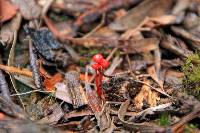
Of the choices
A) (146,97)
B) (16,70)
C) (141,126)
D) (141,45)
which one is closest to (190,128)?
(141,126)

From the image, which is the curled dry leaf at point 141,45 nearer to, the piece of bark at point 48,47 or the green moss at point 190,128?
the piece of bark at point 48,47

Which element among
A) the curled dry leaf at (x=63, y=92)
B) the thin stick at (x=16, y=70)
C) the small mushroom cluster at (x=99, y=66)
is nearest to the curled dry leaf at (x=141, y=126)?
the small mushroom cluster at (x=99, y=66)

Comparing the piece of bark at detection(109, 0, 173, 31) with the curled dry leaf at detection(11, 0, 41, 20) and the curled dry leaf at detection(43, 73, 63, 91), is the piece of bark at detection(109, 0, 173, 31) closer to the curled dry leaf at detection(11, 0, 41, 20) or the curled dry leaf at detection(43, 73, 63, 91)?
the curled dry leaf at detection(11, 0, 41, 20)

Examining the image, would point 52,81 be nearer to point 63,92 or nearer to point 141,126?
point 63,92

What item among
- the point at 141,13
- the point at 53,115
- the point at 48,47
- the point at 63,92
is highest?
the point at 141,13

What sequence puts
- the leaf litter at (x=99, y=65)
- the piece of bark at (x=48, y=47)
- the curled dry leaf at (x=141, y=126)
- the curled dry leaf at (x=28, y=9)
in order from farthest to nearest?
the curled dry leaf at (x=28, y=9) → the piece of bark at (x=48, y=47) → the leaf litter at (x=99, y=65) → the curled dry leaf at (x=141, y=126)

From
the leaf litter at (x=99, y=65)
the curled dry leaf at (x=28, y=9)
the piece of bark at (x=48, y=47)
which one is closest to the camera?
the leaf litter at (x=99, y=65)

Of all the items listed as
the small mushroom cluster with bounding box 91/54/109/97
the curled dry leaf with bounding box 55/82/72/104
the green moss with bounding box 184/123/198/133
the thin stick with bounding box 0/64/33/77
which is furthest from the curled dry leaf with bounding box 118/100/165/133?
the thin stick with bounding box 0/64/33/77
